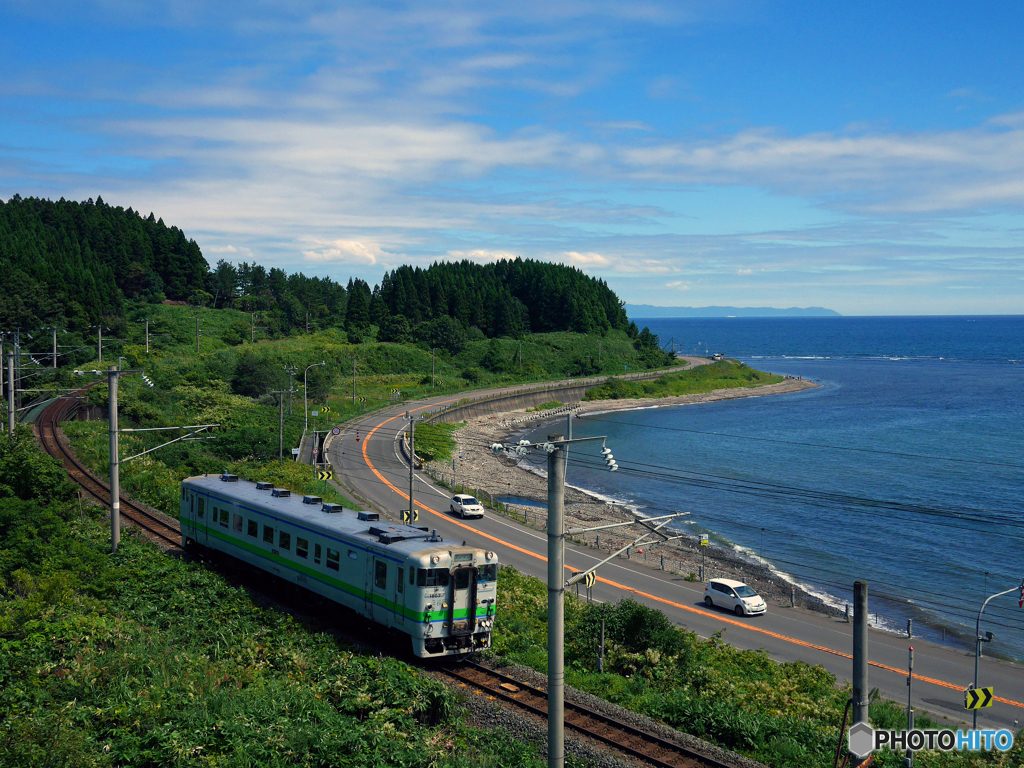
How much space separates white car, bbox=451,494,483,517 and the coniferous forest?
229 ft

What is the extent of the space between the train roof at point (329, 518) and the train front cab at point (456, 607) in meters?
0.62

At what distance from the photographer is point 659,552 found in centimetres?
4462

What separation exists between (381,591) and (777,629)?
19.1 meters

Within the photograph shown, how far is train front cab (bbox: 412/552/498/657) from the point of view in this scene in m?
17.5

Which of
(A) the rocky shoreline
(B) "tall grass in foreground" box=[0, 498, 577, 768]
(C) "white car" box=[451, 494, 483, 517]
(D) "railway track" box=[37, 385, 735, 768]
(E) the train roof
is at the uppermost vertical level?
(E) the train roof

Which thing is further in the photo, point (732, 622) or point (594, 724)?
point (732, 622)

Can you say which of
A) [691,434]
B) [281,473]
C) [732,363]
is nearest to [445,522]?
[281,473]

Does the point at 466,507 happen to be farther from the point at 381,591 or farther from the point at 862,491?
the point at 862,491

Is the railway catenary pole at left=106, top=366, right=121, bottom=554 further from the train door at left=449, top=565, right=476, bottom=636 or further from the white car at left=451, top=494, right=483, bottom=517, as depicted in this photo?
the white car at left=451, top=494, right=483, bottom=517

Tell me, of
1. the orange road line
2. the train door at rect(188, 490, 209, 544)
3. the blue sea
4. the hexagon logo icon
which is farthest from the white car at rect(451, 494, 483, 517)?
the hexagon logo icon

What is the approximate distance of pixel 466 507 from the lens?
45.7 m

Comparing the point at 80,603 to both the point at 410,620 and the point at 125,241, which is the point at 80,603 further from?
the point at 125,241

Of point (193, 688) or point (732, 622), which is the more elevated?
point (193, 688)

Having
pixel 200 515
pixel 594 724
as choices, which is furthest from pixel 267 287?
Answer: pixel 594 724
